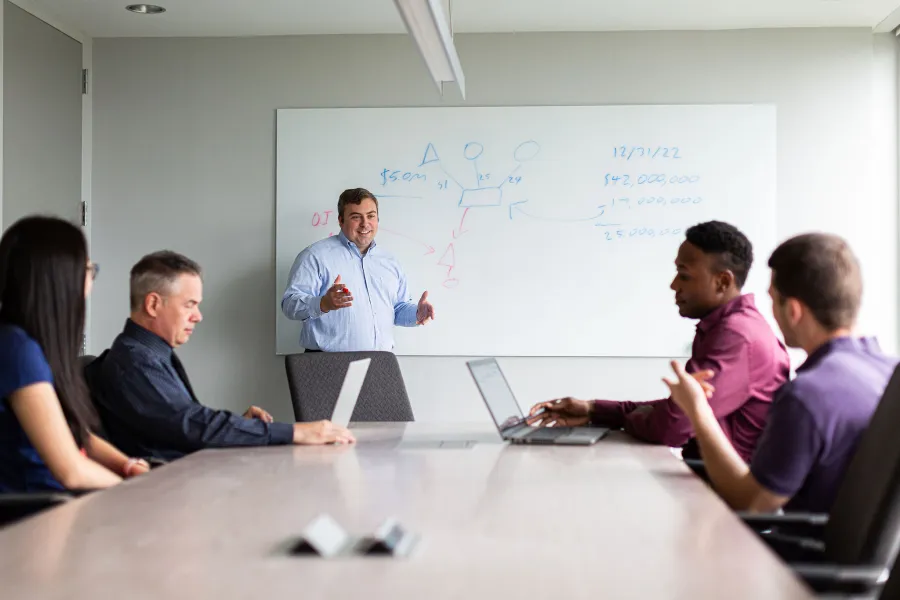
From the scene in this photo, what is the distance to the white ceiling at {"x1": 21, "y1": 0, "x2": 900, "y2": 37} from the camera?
185 inches

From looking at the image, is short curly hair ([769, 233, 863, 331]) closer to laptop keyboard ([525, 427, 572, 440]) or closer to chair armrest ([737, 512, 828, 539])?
chair armrest ([737, 512, 828, 539])

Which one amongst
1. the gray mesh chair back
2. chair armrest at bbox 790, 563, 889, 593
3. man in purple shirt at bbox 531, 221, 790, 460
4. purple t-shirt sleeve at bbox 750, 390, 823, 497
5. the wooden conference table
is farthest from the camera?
the gray mesh chair back

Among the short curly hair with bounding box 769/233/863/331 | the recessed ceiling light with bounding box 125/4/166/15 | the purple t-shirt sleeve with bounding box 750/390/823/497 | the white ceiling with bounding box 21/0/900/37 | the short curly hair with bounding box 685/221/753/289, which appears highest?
the recessed ceiling light with bounding box 125/4/166/15

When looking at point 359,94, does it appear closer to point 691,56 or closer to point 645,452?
point 691,56

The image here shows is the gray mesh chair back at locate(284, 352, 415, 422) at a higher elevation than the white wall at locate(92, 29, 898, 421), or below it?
below

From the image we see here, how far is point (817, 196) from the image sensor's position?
5117mm

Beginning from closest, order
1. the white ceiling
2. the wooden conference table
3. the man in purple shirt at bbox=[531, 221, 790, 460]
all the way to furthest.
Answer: the wooden conference table → the man in purple shirt at bbox=[531, 221, 790, 460] → the white ceiling

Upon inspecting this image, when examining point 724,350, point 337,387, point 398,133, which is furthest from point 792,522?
point 398,133

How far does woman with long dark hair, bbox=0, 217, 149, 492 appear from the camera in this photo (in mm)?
2135

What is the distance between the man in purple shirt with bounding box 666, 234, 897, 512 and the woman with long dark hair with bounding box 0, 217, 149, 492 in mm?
1389

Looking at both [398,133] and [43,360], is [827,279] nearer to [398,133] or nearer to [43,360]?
[43,360]

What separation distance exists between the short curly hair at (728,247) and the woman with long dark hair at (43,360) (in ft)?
5.65

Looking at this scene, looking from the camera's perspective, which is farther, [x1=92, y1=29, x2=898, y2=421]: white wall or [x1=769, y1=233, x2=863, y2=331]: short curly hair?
[x1=92, y1=29, x2=898, y2=421]: white wall

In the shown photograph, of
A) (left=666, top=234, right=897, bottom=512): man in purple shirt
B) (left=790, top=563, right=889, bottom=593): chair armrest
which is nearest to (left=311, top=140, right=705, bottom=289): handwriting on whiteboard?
(left=666, top=234, right=897, bottom=512): man in purple shirt
